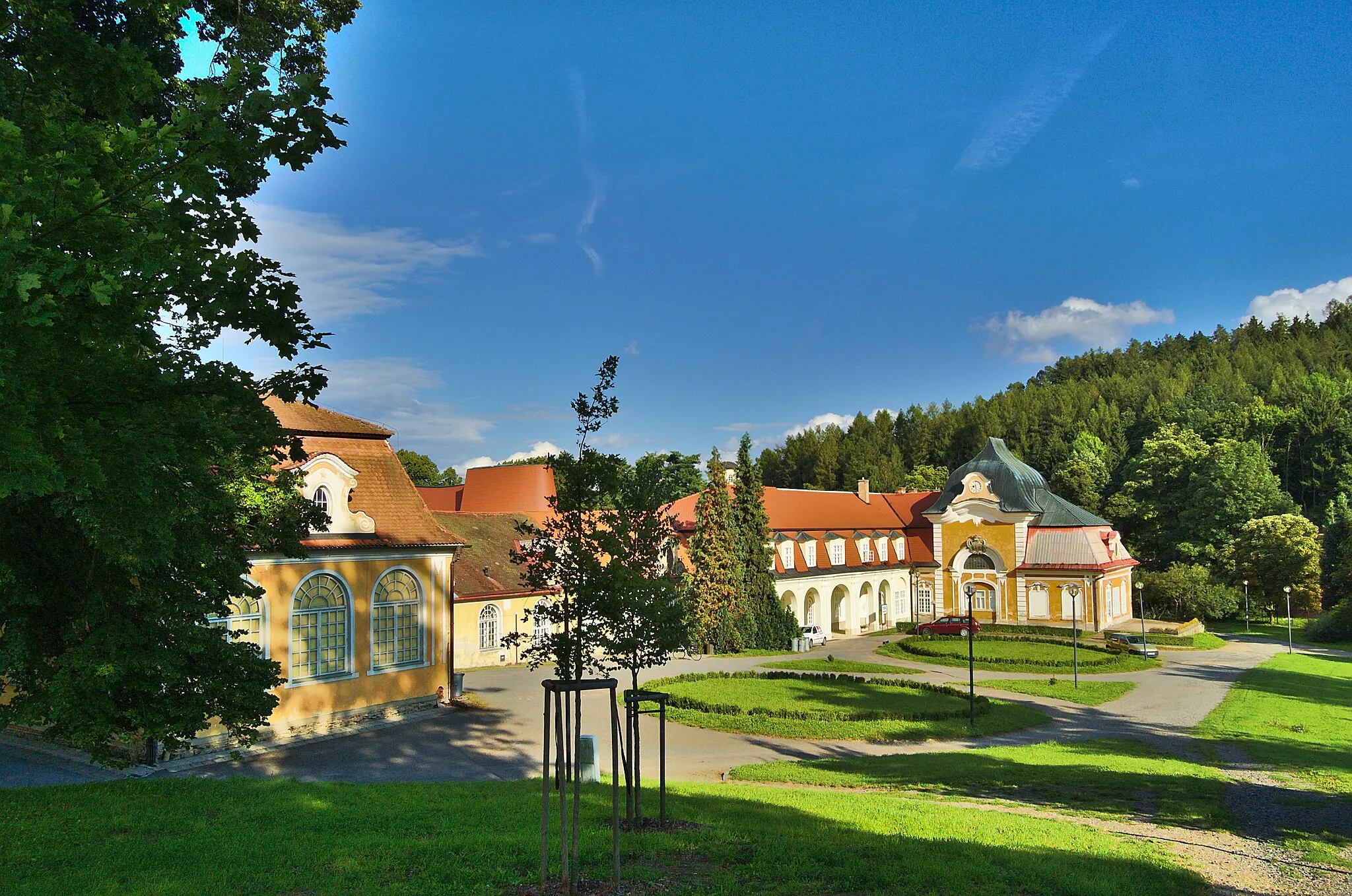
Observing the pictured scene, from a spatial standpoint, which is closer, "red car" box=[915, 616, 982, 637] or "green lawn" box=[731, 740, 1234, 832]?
"green lawn" box=[731, 740, 1234, 832]

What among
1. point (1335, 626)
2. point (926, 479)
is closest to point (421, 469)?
point (926, 479)

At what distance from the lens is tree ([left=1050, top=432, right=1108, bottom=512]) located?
205ft

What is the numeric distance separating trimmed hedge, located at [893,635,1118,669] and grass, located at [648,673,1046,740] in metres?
8.07

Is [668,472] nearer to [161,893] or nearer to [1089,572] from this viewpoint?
[161,893]

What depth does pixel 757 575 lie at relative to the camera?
38.2 meters

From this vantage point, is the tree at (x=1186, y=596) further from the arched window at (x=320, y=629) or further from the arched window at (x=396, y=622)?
the arched window at (x=320, y=629)

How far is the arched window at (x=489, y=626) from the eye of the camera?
31.8 metres

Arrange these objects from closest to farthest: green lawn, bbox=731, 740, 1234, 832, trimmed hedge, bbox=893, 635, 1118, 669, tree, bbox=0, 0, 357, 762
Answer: tree, bbox=0, 0, 357, 762, green lawn, bbox=731, 740, 1234, 832, trimmed hedge, bbox=893, 635, 1118, 669

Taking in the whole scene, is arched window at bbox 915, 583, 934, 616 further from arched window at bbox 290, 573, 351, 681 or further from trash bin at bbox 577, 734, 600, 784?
trash bin at bbox 577, 734, 600, 784

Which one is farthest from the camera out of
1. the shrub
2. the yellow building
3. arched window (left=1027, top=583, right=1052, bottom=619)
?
arched window (left=1027, top=583, right=1052, bottom=619)

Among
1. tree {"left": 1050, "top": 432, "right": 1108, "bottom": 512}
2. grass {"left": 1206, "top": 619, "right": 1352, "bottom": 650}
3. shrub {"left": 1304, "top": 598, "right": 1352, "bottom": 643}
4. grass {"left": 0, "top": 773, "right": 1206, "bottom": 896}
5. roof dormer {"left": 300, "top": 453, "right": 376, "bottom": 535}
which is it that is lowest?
grass {"left": 1206, "top": 619, "right": 1352, "bottom": 650}

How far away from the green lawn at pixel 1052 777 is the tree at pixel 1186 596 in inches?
1377

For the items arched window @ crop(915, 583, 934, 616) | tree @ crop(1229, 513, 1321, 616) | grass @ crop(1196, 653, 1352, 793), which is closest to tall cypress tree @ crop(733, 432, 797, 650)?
arched window @ crop(915, 583, 934, 616)

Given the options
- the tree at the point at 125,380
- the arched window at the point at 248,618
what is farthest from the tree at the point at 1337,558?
the tree at the point at 125,380
